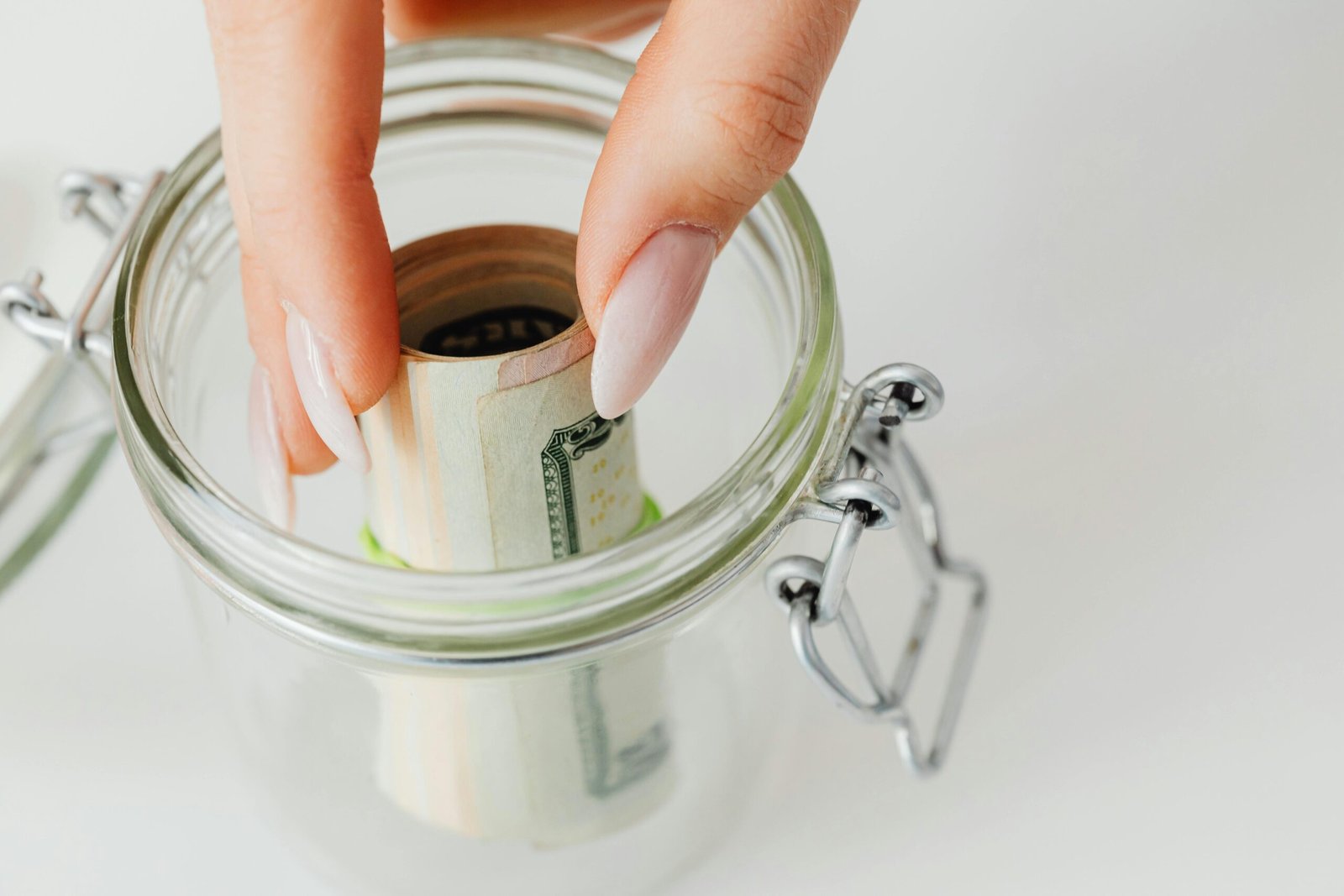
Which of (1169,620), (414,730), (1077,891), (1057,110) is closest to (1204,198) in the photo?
(1057,110)

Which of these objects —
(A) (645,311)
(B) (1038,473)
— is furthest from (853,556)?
(B) (1038,473)

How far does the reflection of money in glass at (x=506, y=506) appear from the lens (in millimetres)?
371

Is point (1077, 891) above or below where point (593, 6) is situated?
below

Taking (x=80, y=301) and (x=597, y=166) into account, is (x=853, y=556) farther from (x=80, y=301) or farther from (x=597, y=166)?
(x=80, y=301)

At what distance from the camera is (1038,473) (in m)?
0.62

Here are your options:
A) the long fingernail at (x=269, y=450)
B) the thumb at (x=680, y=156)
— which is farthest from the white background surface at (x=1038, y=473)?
the thumb at (x=680, y=156)

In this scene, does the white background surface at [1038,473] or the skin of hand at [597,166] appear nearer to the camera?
the skin of hand at [597,166]

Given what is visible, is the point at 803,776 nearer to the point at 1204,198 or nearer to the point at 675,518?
the point at 675,518

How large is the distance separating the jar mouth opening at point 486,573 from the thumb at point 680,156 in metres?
0.04

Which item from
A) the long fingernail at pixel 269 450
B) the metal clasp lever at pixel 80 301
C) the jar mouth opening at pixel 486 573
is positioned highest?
the metal clasp lever at pixel 80 301

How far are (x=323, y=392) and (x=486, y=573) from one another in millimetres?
76

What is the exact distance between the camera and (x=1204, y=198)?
0.69 metres

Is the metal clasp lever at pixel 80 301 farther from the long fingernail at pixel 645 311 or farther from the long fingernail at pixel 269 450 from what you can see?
the long fingernail at pixel 645 311

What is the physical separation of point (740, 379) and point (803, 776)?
0.53 feet
